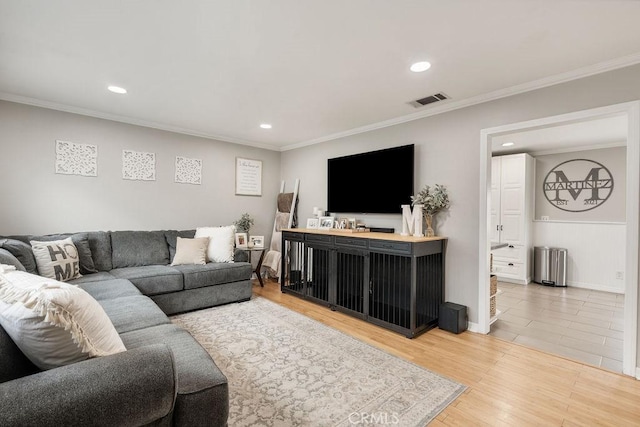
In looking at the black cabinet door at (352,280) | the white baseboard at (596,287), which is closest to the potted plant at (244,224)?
the black cabinet door at (352,280)

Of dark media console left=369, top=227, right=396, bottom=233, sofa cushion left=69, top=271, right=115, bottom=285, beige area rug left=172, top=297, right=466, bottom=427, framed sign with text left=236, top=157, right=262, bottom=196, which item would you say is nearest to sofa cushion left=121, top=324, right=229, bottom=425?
beige area rug left=172, top=297, right=466, bottom=427

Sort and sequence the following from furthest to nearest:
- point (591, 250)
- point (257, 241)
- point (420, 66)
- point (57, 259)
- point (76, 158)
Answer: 1. point (591, 250)
2. point (257, 241)
3. point (76, 158)
4. point (57, 259)
5. point (420, 66)

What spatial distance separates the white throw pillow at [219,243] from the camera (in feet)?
12.9

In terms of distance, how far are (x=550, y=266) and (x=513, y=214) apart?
103 centimetres

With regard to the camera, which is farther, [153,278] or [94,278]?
[153,278]

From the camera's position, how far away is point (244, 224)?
4.90 meters

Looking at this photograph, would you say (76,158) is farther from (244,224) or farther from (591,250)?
(591,250)

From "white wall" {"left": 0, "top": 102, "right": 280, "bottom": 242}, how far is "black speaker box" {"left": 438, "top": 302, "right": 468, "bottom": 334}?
345 centimetres

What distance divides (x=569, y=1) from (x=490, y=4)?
42cm

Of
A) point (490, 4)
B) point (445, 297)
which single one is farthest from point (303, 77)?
point (445, 297)

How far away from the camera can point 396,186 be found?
370cm

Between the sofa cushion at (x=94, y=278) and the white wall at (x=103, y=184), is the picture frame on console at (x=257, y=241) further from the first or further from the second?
the sofa cushion at (x=94, y=278)

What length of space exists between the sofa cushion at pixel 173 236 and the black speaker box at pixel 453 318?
10.9 feet

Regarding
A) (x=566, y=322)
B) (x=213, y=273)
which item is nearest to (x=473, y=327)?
(x=566, y=322)
